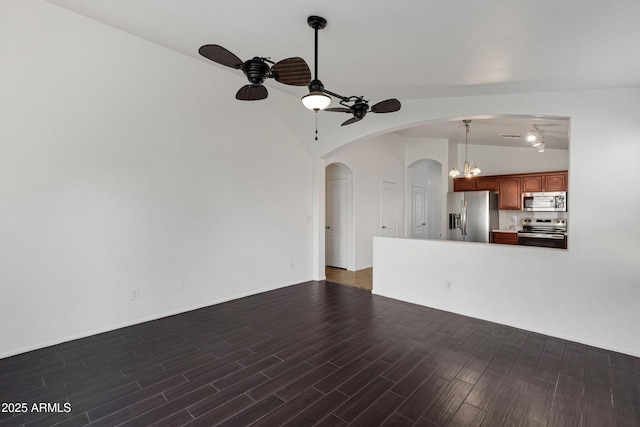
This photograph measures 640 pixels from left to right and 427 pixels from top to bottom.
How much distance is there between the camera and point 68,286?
126 inches

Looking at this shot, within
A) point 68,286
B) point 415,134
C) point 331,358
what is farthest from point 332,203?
point 68,286

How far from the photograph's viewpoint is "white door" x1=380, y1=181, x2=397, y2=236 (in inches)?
295

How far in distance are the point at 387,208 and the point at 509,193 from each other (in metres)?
2.76

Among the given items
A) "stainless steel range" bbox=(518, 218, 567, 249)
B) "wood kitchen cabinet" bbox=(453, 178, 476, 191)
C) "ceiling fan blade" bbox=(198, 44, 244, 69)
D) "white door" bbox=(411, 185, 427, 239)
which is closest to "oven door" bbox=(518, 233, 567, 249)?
"stainless steel range" bbox=(518, 218, 567, 249)

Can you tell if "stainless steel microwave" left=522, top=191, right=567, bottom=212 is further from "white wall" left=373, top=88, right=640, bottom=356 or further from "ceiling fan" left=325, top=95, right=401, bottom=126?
"ceiling fan" left=325, top=95, right=401, bottom=126

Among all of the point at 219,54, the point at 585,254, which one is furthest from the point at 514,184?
the point at 219,54

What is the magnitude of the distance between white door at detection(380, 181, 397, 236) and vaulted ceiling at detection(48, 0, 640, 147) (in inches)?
151

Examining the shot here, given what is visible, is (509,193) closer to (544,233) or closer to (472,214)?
(472,214)

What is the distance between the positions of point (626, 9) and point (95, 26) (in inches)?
182

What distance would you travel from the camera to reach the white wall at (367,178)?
6.70 meters

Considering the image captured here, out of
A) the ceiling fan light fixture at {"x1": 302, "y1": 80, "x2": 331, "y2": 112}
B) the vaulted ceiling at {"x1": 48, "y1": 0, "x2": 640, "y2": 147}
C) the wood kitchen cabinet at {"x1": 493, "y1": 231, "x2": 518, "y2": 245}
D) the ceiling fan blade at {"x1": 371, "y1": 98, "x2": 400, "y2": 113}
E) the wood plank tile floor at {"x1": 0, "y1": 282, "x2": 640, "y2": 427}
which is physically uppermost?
the vaulted ceiling at {"x1": 48, "y1": 0, "x2": 640, "y2": 147}

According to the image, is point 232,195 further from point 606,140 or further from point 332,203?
point 606,140

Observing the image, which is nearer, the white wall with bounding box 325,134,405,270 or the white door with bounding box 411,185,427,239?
the white wall with bounding box 325,134,405,270

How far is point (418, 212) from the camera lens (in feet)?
29.1
